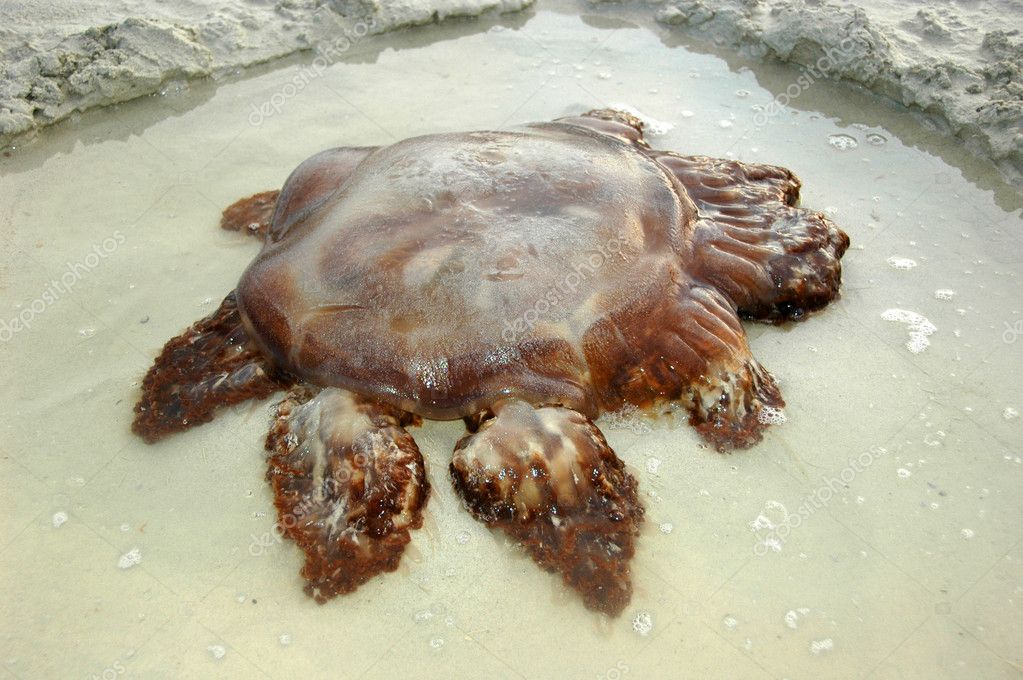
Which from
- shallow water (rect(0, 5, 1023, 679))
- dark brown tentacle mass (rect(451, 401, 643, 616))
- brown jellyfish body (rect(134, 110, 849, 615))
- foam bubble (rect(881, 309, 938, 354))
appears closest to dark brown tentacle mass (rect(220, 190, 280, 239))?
shallow water (rect(0, 5, 1023, 679))

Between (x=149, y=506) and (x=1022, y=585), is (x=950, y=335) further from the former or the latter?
(x=149, y=506)

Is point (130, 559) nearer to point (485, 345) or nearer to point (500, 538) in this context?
point (500, 538)

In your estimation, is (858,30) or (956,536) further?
(858,30)

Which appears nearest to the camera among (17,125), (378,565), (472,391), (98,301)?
(378,565)

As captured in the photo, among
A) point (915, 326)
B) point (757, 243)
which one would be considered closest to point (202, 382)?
point (757, 243)

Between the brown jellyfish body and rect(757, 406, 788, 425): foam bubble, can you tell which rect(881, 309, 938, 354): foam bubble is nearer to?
the brown jellyfish body

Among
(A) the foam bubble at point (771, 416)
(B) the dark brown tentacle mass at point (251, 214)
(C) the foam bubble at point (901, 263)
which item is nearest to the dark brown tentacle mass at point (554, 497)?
(A) the foam bubble at point (771, 416)

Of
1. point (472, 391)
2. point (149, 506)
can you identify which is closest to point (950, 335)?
point (472, 391)
